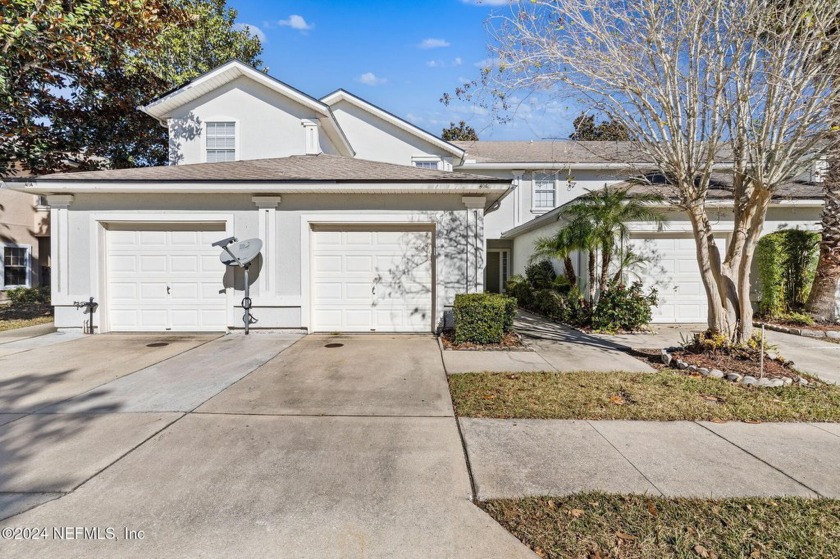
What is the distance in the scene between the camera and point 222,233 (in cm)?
854

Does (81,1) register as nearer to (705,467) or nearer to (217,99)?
(217,99)

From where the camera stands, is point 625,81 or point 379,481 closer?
point 379,481

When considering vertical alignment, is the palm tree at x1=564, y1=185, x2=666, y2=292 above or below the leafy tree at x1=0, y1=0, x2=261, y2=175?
below

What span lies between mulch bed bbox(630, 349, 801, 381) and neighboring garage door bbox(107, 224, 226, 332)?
890cm

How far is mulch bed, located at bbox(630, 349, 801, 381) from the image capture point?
5348 mm

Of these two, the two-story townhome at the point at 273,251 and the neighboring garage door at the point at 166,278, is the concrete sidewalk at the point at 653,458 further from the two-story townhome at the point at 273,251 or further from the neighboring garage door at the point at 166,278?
the neighboring garage door at the point at 166,278

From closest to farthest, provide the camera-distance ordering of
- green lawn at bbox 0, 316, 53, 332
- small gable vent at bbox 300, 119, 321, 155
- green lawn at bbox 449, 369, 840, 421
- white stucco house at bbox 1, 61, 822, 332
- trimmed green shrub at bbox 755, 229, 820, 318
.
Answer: green lawn at bbox 449, 369, 840, 421 → white stucco house at bbox 1, 61, 822, 332 → trimmed green shrub at bbox 755, 229, 820, 318 → green lawn at bbox 0, 316, 53, 332 → small gable vent at bbox 300, 119, 321, 155

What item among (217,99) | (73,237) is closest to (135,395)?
(73,237)

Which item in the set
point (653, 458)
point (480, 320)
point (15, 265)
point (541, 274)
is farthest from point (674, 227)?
point (15, 265)

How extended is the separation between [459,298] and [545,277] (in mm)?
6001

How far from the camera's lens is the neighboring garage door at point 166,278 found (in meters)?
8.50

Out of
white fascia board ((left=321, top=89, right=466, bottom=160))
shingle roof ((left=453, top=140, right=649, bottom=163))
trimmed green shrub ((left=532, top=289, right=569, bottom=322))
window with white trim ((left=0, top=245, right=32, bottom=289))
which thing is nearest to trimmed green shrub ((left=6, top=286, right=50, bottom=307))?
window with white trim ((left=0, top=245, right=32, bottom=289))

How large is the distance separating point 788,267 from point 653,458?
10.1 meters

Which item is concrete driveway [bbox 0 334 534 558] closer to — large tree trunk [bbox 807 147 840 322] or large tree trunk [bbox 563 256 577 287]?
large tree trunk [bbox 563 256 577 287]
